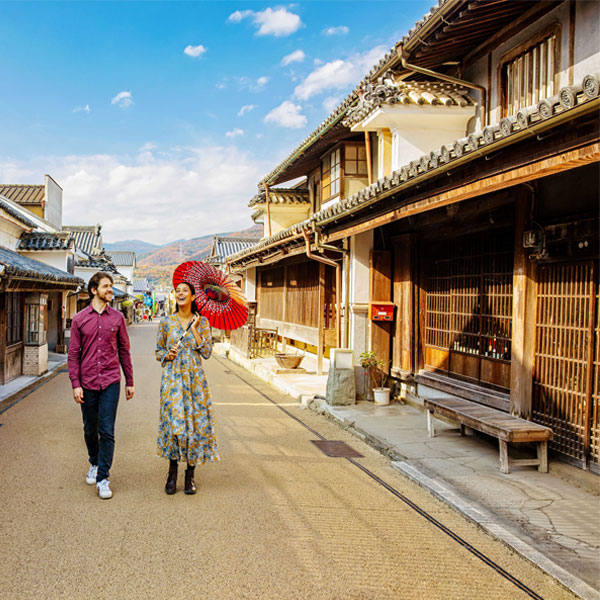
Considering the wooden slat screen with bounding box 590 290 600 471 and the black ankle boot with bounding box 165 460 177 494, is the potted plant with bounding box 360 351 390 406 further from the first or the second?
the black ankle boot with bounding box 165 460 177 494

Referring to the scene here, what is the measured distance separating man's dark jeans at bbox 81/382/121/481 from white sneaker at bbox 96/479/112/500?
0.05m

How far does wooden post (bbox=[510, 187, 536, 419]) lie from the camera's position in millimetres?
6555

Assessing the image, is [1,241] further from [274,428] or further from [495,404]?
[495,404]

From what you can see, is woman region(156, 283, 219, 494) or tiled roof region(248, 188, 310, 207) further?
tiled roof region(248, 188, 310, 207)

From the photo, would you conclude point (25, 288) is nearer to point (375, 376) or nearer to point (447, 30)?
point (375, 376)

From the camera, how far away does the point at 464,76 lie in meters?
9.12

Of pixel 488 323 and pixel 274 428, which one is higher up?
pixel 488 323

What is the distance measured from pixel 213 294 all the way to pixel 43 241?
16012 millimetres

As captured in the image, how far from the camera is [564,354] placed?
6.07 meters

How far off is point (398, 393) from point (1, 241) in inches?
528

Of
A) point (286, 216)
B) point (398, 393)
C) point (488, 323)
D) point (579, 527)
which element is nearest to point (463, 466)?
point (579, 527)

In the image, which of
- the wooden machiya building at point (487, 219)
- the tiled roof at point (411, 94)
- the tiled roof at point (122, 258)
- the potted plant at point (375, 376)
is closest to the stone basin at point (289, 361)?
the wooden machiya building at point (487, 219)

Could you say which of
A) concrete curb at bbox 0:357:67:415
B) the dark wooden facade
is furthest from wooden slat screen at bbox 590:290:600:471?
concrete curb at bbox 0:357:67:415

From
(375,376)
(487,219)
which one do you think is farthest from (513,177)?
(375,376)
